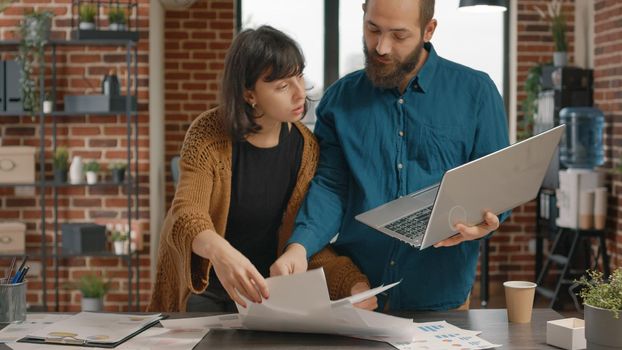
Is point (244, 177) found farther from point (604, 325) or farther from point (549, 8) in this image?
point (549, 8)

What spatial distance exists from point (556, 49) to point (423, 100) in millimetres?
4142

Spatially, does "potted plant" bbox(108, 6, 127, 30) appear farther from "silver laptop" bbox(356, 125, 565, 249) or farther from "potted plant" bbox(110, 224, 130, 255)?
"silver laptop" bbox(356, 125, 565, 249)

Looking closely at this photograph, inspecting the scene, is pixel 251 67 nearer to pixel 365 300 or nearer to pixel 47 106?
pixel 365 300

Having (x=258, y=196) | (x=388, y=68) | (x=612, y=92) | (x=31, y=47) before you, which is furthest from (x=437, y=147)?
(x=612, y=92)

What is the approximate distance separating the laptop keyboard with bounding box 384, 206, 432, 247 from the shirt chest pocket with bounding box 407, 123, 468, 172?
228mm

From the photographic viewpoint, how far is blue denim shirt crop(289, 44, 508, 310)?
6.62ft

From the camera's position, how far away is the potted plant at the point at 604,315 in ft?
5.01

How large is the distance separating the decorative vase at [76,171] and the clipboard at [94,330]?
3.11m

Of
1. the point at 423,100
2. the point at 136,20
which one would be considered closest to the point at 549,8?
the point at 136,20

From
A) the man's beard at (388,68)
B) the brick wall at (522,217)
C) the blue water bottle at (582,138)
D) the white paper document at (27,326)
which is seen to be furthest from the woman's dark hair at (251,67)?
the brick wall at (522,217)

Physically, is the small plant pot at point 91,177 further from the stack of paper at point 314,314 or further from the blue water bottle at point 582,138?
the stack of paper at point 314,314

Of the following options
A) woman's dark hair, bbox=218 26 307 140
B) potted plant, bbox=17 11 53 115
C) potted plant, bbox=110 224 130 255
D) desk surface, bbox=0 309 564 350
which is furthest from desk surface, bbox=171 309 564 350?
potted plant, bbox=17 11 53 115

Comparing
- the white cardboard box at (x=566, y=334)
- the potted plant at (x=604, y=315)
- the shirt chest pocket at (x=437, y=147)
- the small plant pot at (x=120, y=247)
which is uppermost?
the shirt chest pocket at (x=437, y=147)

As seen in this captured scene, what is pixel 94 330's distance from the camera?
1739 millimetres
